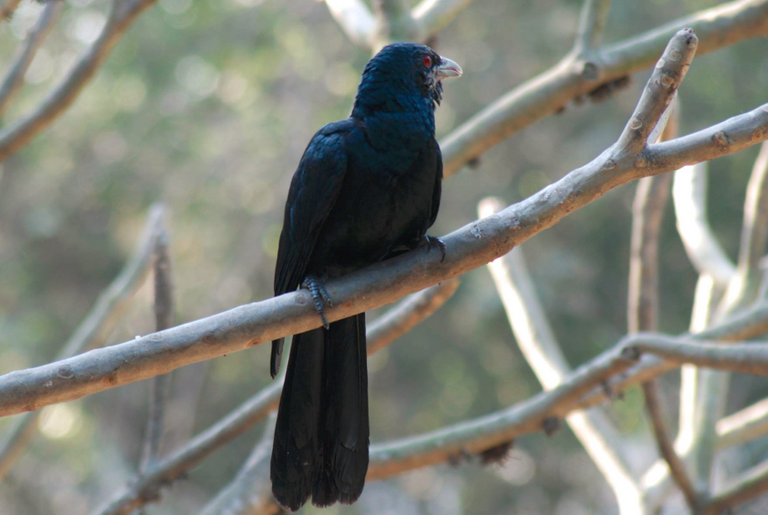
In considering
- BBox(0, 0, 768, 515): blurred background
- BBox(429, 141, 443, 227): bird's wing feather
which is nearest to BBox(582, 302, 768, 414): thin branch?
BBox(429, 141, 443, 227): bird's wing feather

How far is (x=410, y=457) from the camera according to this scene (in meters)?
4.26

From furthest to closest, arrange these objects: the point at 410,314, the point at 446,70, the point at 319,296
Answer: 1. the point at 410,314
2. the point at 446,70
3. the point at 319,296

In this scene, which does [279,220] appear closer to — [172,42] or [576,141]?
[172,42]

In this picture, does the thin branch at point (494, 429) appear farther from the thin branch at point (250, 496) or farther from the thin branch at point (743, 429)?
the thin branch at point (743, 429)

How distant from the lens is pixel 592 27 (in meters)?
4.23

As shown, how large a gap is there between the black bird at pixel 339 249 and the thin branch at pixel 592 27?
1.38 meters

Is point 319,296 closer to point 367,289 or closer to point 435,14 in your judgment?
point 367,289

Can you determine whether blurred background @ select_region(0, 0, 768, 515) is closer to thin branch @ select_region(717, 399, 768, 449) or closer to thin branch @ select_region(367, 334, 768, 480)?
thin branch @ select_region(717, 399, 768, 449)

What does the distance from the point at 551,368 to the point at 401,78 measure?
7.96ft

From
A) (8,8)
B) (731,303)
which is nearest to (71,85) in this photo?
(8,8)

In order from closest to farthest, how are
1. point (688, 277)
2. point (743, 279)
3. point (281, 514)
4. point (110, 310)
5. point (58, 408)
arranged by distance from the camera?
point (281, 514) → point (110, 310) → point (743, 279) → point (58, 408) → point (688, 277)

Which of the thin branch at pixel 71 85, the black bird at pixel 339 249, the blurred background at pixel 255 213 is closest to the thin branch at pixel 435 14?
the black bird at pixel 339 249

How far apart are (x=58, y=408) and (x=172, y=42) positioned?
226 inches

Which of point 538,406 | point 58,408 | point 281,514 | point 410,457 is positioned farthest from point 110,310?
point 58,408
